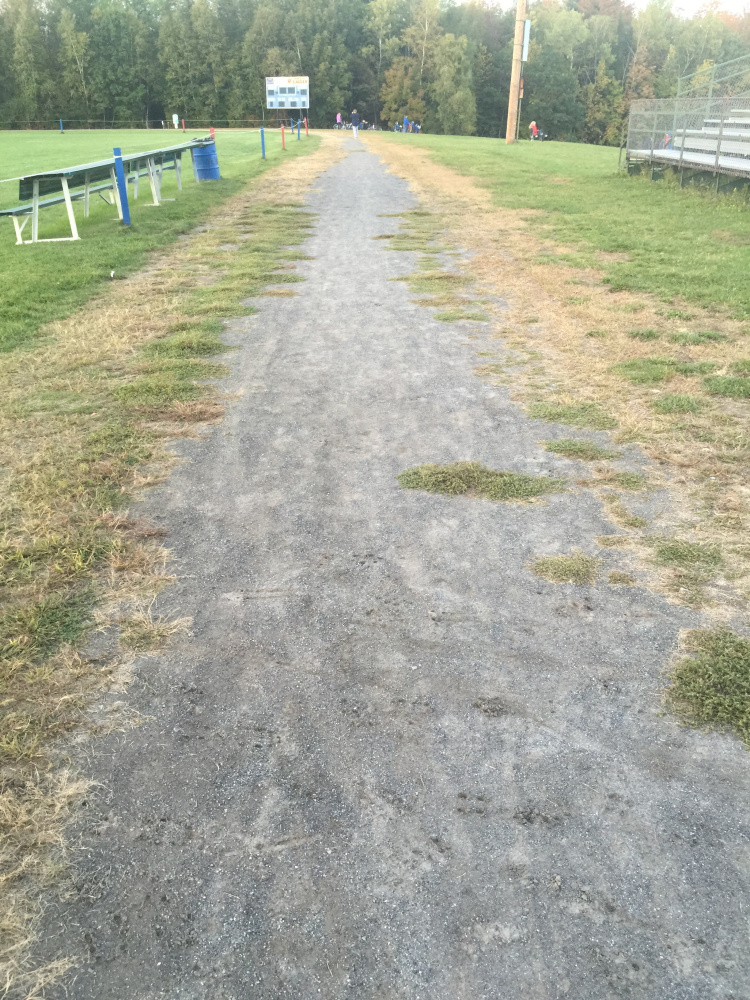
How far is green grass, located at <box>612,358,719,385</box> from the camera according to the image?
5.72 meters

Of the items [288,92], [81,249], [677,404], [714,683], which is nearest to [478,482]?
[714,683]

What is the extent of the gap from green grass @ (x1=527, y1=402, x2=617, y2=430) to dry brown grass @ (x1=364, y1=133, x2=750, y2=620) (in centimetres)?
8

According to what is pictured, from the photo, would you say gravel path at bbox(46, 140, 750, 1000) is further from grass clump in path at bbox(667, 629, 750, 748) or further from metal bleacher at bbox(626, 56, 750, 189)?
metal bleacher at bbox(626, 56, 750, 189)

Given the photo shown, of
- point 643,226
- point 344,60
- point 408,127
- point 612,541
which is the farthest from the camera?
point 344,60

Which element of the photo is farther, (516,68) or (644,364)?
(516,68)

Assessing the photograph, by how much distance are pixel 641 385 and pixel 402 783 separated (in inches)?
168

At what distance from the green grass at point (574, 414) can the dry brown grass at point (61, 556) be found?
2.32 metres

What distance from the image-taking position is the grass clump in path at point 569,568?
3285 millimetres

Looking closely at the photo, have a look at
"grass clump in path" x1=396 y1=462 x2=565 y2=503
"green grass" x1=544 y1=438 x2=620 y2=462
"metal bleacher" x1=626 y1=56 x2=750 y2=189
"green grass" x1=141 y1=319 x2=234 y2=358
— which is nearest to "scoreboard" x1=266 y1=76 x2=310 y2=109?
"metal bleacher" x1=626 y1=56 x2=750 y2=189

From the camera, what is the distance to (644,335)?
A: 677 centimetres

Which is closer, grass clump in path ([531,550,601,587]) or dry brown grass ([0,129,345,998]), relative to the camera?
dry brown grass ([0,129,345,998])

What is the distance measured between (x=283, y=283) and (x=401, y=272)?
5.35 feet

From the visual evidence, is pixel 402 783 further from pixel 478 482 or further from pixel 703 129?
pixel 703 129

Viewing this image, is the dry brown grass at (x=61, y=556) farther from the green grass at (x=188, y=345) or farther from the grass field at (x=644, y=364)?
the grass field at (x=644, y=364)
